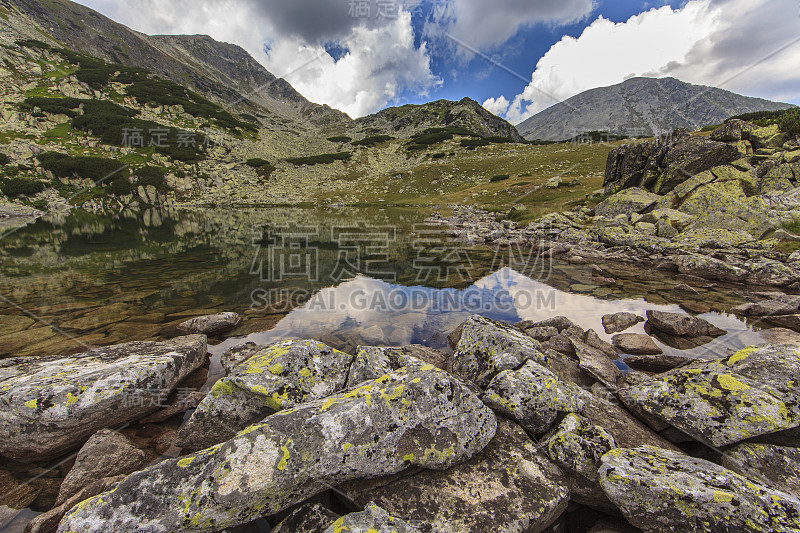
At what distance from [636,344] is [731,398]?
17.1 feet

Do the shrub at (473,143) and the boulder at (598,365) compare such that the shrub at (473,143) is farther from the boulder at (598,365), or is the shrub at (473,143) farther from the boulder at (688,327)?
the boulder at (598,365)

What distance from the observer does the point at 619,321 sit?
11211mm

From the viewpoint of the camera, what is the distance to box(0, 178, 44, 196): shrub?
58700 millimetres

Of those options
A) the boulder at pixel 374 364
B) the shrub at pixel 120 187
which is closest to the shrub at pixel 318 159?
the shrub at pixel 120 187

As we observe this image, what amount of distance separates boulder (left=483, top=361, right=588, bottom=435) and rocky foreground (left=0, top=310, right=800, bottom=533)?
0.03m

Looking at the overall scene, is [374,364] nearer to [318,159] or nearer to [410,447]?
[410,447]

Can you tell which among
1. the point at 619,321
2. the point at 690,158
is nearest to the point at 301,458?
the point at 619,321

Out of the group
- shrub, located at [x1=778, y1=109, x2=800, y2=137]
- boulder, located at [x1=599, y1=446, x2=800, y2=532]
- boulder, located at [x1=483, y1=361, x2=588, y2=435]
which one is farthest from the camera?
shrub, located at [x1=778, y1=109, x2=800, y2=137]

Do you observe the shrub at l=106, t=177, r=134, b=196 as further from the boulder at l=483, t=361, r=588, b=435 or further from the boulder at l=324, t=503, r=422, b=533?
the boulder at l=483, t=361, r=588, b=435

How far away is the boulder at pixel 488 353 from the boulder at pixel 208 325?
8.58m

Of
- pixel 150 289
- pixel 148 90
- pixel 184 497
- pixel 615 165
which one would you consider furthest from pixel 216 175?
pixel 184 497

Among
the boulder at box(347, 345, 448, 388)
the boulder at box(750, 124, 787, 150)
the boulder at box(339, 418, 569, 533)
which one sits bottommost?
the boulder at box(339, 418, 569, 533)

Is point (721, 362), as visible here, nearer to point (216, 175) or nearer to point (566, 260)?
point (566, 260)

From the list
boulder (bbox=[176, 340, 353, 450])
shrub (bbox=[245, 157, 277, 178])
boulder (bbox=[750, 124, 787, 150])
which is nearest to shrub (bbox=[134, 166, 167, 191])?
shrub (bbox=[245, 157, 277, 178])
